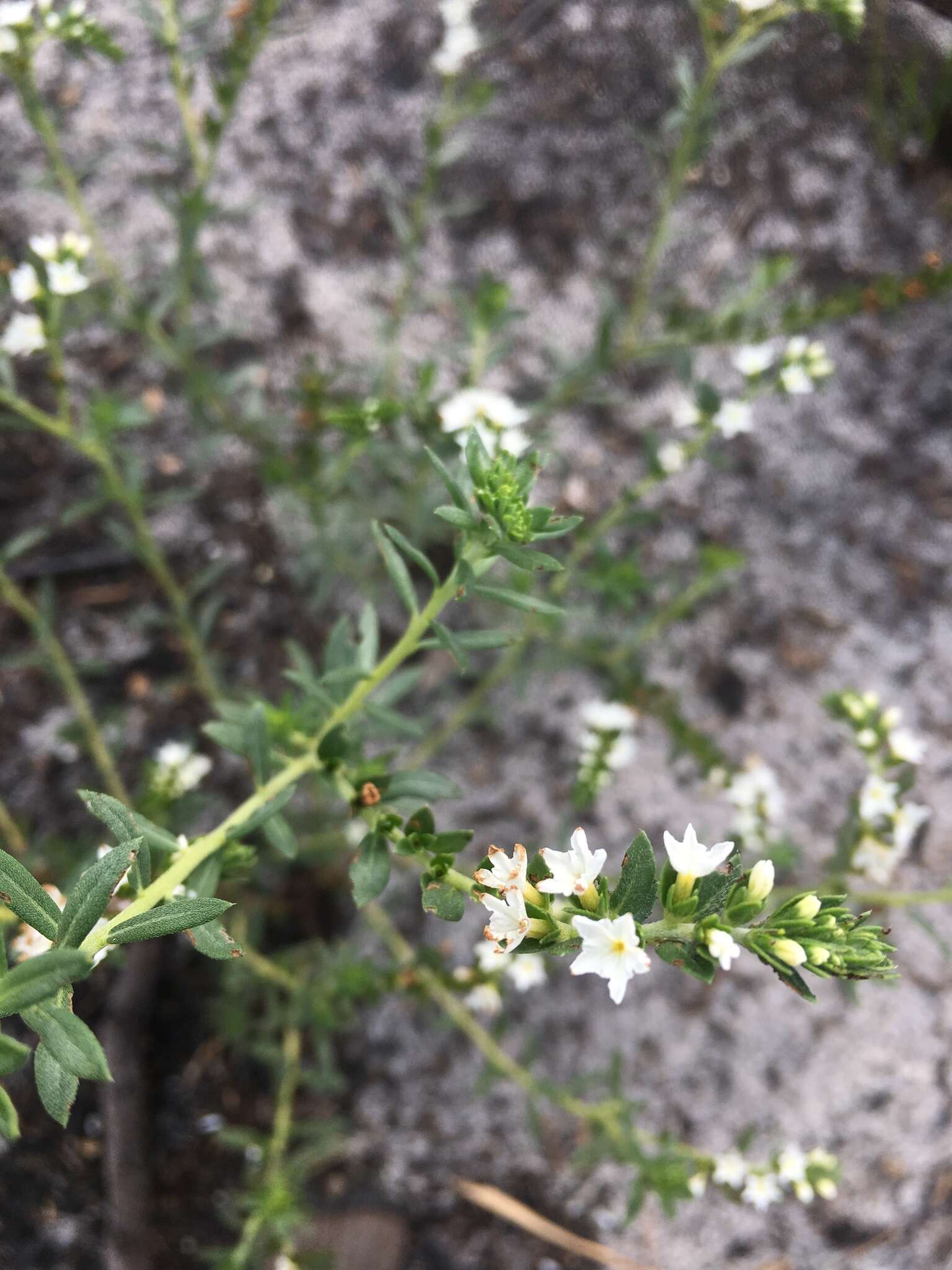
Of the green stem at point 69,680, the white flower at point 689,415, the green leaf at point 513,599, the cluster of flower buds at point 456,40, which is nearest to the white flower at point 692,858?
the green leaf at point 513,599

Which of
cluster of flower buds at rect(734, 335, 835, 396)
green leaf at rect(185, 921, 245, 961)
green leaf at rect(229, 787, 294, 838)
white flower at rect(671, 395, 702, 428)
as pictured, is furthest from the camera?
white flower at rect(671, 395, 702, 428)

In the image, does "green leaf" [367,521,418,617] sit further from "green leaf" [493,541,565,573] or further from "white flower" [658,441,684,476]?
"white flower" [658,441,684,476]

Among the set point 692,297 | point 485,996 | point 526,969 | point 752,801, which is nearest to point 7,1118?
point 485,996

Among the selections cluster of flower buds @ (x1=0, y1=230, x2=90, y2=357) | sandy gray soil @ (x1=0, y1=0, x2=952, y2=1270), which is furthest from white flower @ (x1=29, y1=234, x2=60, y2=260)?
sandy gray soil @ (x1=0, y1=0, x2=952, y2=1270)

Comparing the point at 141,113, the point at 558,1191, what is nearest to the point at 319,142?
the point at 141,113

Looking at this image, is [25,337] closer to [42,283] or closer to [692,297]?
[42,283]

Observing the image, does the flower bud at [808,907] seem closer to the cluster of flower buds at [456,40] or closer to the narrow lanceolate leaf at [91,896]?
the narrow lanceolate leaf at [91,896]
